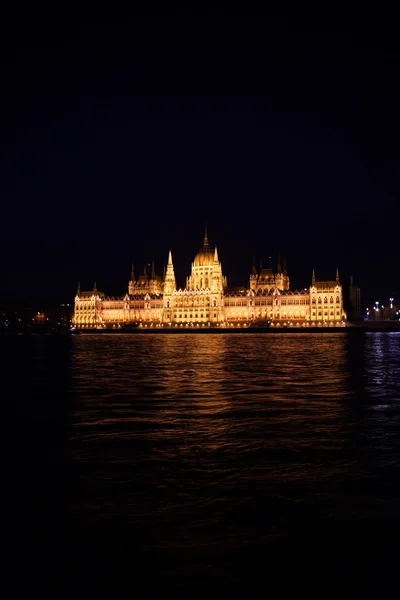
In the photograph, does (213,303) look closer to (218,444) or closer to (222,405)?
(222,405)

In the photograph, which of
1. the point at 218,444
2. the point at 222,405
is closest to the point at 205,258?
the point at 222,405

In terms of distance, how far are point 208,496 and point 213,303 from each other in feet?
497

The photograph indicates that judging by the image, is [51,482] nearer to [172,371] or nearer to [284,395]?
[284,395]

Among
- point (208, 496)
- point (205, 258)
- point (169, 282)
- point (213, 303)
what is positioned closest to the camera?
point (208, 496)

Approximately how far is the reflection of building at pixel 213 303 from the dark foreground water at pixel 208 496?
425 feet

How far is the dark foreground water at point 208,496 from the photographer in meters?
6.29

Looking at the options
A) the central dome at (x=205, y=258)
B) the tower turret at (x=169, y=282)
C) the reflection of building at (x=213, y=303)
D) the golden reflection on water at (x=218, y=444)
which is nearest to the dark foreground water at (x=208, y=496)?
the golden reflection on water at (x=218, y=444)

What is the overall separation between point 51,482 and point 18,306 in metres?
187

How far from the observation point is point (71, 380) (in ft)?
94.7

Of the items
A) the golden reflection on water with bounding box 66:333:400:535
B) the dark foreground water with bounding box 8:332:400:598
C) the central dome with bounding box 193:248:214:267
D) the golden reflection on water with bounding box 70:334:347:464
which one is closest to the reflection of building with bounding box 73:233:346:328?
the central dome with bounding box 193:248:214:267

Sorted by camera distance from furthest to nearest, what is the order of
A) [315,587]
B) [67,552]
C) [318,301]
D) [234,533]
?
[318,301] → [234,533] → [67,552] → [315,587]

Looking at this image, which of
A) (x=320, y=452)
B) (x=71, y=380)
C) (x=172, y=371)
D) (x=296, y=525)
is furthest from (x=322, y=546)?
(x=172, y=371)

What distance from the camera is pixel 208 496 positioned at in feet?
28.5

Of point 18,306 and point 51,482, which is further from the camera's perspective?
point 18,306
